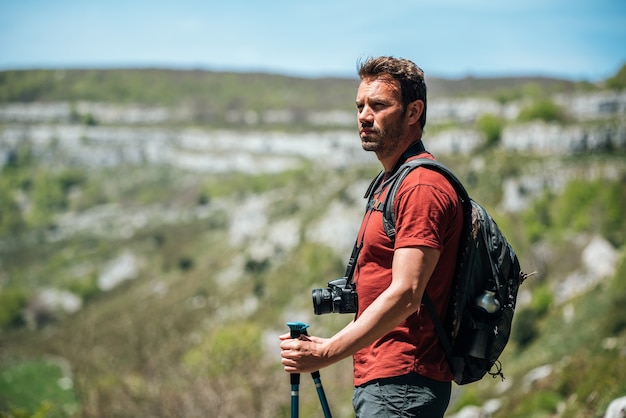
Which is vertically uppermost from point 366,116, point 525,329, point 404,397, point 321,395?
point 366,116

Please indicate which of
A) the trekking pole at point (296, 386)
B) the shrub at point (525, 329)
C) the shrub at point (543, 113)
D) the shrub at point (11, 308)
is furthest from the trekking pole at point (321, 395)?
the shrub at point (11, 308)

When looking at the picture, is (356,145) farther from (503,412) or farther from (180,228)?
(503,412)

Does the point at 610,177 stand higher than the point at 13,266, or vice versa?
the point at 610,177

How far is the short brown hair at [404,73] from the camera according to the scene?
3311 millimetres

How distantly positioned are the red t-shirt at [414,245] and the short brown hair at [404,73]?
0.43 metres

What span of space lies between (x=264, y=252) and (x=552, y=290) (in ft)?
192

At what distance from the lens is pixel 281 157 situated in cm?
18225

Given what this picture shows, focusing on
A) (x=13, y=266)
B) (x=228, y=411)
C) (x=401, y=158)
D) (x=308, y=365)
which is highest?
(x=401, y=158)

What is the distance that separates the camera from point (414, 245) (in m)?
2.96

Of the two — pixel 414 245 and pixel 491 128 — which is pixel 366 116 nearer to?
→ pixel 414 245

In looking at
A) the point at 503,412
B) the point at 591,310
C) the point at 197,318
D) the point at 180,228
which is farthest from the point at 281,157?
the point at 503,412

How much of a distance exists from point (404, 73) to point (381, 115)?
23cm

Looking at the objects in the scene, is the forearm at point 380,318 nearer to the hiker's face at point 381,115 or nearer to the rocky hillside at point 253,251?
the hiker's face at point 381,115

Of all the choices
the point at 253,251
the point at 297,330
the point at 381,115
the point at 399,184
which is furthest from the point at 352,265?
the point at 253,251
